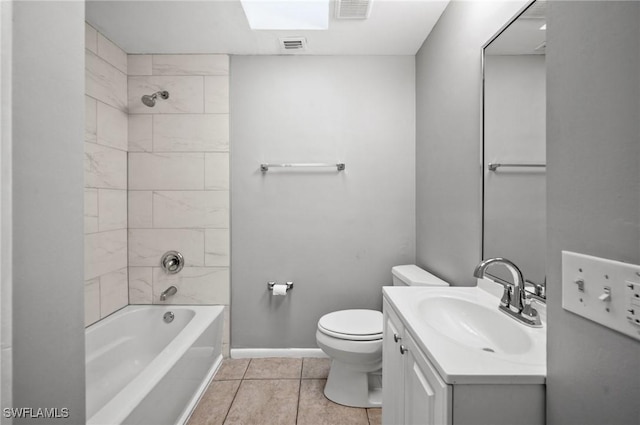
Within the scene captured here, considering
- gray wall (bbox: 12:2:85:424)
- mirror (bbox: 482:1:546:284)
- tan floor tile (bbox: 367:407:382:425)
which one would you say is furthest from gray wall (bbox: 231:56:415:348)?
gray wall (bbox: 12:2:85:424)

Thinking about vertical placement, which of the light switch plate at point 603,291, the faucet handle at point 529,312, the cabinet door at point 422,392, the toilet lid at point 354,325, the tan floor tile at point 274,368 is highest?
the light switch plate at point 603,291

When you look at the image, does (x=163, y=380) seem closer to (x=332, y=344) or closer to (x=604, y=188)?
(x=332, y=344)

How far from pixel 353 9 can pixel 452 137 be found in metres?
0.96

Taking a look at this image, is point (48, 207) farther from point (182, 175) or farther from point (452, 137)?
point (182, 175)

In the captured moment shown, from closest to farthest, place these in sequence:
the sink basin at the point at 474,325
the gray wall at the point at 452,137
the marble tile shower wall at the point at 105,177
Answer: the sink basin at the point at 474,325 → the gray wall at the point at 452,137 → the marble tile shower wall at the point at 105,177

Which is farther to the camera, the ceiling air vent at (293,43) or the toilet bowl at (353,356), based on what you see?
the ceiling air vent at (293,43)

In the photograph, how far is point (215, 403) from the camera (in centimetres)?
181

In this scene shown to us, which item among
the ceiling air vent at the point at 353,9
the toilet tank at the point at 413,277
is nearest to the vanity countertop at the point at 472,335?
the toilet tank at the point at 413,277

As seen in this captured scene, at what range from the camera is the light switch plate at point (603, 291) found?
0.51 metres

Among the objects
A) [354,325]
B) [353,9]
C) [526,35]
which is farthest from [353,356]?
[353,9]

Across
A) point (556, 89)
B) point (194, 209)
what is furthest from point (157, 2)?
point (556, 89)

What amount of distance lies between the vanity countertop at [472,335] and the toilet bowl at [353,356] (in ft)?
1.56

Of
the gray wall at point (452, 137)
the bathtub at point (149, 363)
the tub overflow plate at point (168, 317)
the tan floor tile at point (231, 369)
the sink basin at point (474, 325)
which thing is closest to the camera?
the sink basin at point (474, 325)

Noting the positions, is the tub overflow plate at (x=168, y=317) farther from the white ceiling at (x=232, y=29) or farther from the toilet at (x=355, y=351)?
the white ceiling at (x=232, y=29)
